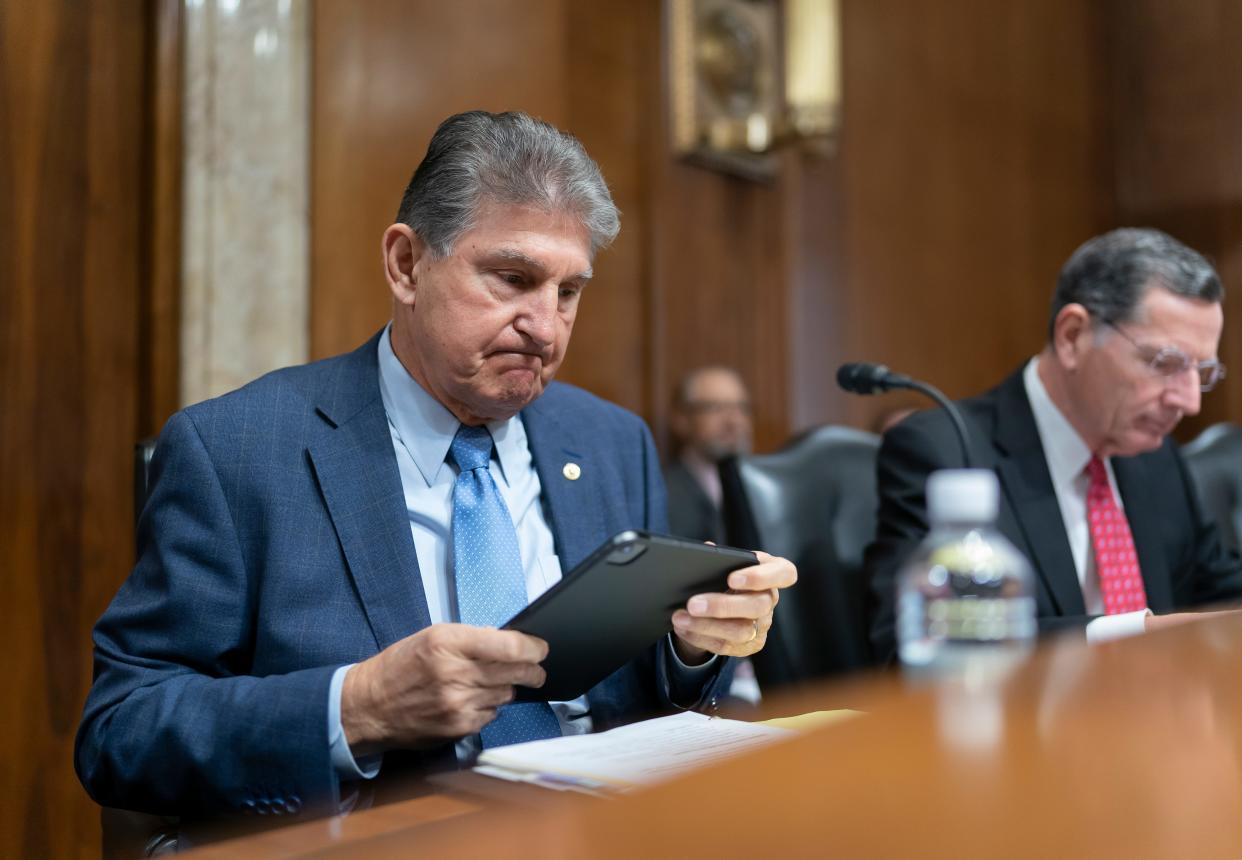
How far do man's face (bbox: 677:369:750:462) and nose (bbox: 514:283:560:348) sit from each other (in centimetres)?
229

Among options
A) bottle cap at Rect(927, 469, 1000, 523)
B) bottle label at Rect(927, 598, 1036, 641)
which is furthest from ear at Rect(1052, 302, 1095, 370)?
bottle cap at Rect(927, 469, 1000, 523)

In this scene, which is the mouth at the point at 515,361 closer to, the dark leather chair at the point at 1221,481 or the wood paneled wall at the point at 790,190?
the wood paneled wall at the point at 790,190

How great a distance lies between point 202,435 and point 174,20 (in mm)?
1405

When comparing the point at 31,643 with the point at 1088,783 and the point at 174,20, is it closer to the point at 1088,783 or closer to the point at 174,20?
the point at 174,20

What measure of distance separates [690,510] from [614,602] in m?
2.44

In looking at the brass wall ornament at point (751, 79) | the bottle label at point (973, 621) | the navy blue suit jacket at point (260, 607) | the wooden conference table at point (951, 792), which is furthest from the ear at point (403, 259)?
the brass wall ornament at point (751, 79)

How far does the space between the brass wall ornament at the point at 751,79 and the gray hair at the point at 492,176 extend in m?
2.49

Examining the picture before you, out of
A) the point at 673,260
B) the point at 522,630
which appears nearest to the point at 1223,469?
Answer: the point at 673,260

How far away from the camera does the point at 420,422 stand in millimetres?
1674

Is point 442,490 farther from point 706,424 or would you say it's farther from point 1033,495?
point 706,424

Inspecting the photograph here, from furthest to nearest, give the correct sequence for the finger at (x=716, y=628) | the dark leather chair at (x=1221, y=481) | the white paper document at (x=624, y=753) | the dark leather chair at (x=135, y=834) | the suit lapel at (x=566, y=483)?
the dark leather chair at (x=1221, y=481), the suit lapel at (x=566, y=483), the finger at (x=716, y=628), the dark leather chair at (x=135, y=834), the white paper document at (x=624, y=753)

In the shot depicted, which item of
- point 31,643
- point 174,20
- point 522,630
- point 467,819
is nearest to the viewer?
point 467,819

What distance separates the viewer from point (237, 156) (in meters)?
2.64

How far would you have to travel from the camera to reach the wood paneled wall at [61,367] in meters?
2.33
